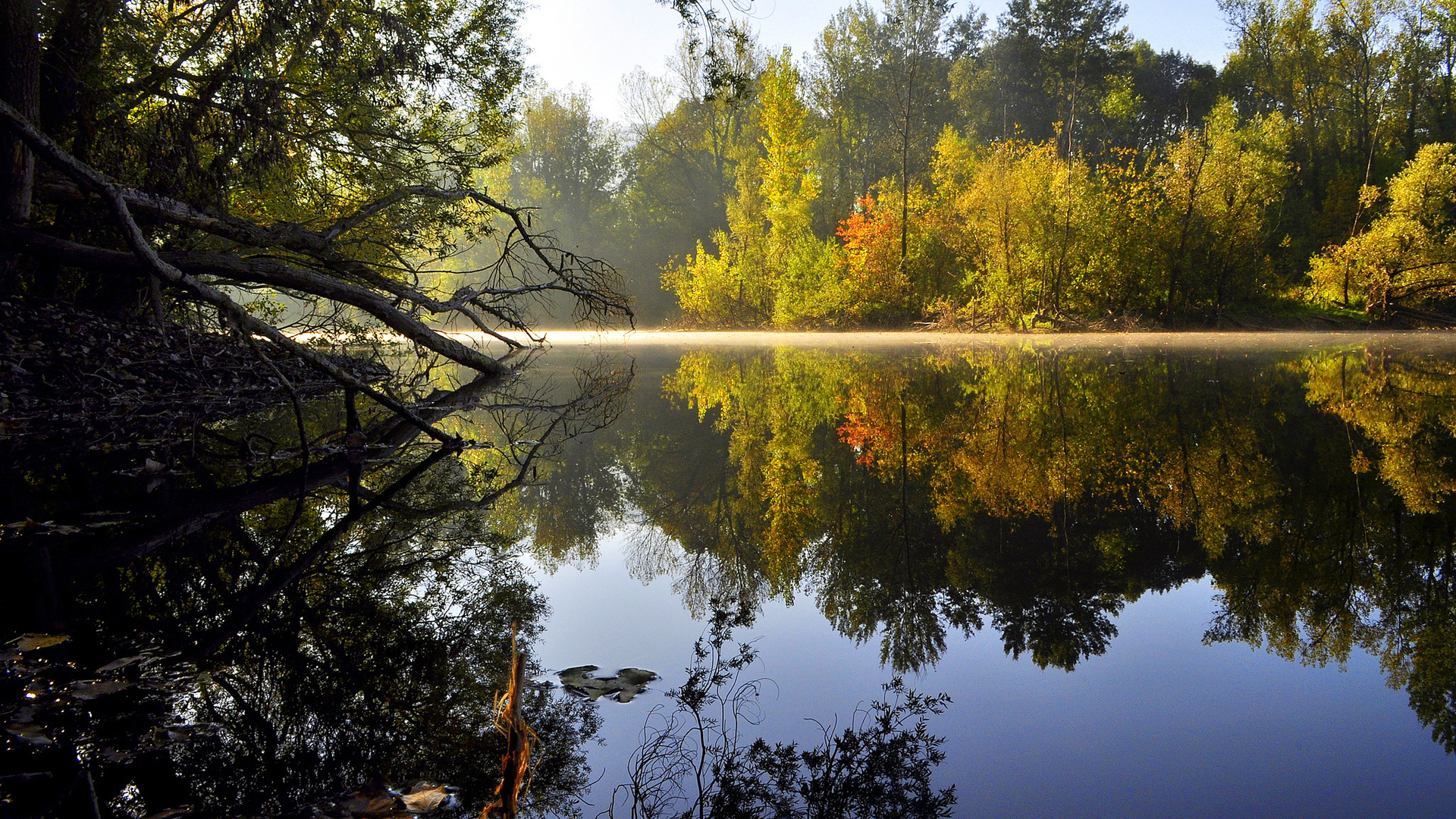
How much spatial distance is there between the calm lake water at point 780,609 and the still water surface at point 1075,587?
0.05 ft

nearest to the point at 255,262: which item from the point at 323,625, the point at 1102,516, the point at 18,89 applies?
the point at 18,89

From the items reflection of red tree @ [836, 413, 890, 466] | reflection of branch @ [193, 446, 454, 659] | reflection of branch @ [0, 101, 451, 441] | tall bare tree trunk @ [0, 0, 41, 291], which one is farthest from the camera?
tall bare tree trunk @ [0, 0, 41, 291]

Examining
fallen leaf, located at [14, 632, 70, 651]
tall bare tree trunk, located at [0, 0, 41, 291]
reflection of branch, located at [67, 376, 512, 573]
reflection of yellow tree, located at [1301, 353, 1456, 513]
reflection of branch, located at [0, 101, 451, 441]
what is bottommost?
reflection of yellow tree, located at [1301, 353, 1456, 513]

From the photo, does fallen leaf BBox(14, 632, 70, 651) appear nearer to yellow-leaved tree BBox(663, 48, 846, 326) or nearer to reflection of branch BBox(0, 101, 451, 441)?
reflection of branch BBox(0, 101, 451, 441)

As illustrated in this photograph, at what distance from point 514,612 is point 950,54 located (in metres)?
53.1

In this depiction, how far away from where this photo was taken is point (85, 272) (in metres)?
10.2

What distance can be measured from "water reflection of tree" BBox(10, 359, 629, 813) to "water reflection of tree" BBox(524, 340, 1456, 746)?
944 millimetres

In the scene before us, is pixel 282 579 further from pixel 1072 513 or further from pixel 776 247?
pixel 776 247

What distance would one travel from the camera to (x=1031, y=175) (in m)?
25.2

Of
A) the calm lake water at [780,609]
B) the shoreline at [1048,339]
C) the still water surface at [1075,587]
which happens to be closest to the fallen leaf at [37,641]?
the calm lake water at [780,609]

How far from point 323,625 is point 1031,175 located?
1039 inches

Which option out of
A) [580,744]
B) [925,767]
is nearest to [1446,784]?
[925,767]

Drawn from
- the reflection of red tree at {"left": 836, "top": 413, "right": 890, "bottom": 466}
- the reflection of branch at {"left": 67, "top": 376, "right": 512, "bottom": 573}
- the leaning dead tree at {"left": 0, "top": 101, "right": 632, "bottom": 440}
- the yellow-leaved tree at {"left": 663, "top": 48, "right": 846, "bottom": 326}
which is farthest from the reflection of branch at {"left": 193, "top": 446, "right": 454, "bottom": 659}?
the yellow-leaved tree at {"left": 663, "top": 48, "right": 846, "bottom": 326}

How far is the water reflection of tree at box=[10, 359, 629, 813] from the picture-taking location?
1.95 meters
